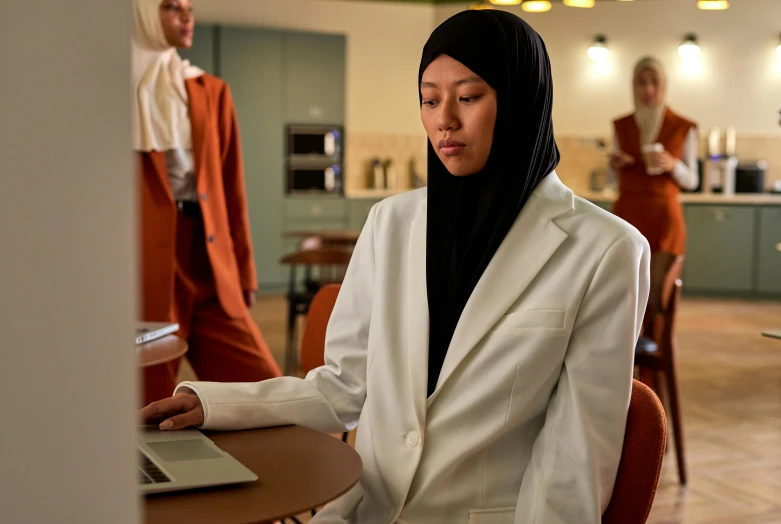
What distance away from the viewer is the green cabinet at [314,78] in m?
9.25

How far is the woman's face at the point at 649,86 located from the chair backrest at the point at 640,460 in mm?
4364

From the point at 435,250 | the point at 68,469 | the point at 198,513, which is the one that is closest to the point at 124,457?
the point at 68,469

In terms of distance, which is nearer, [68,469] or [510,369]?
[68,469]

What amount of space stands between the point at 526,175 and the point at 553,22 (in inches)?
349

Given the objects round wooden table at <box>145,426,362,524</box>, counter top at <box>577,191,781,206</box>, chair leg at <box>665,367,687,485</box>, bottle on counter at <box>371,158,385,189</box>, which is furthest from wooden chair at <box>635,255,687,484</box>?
bottle on counter at <box>371,158,385,189</box>

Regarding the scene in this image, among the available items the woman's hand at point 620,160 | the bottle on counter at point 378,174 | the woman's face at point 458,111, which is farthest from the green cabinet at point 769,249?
the woman's face at point 458,111

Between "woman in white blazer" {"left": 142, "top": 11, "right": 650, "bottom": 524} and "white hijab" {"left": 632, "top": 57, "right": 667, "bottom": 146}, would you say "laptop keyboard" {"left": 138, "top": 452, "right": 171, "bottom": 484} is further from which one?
"white hijab" {"left": 632, "top": 57, "right": 667, "bottom": 146}

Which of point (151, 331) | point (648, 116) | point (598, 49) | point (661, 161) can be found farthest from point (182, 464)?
point (598, 49)

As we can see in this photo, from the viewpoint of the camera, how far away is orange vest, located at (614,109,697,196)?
5.48 metres

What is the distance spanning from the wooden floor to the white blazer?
2.09 m

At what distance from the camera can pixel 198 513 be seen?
1013 mm

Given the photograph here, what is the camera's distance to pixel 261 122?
914 cm

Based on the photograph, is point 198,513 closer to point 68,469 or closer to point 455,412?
point 455,412

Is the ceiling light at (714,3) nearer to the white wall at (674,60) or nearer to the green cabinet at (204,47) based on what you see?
the white wall at (674,60)
